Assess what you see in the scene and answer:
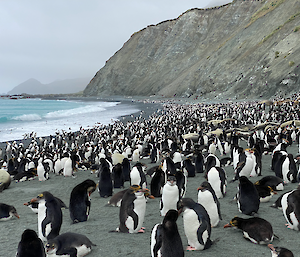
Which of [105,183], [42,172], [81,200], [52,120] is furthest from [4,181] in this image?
[52,120]

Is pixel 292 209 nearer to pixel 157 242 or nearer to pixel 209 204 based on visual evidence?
pixel 209 204

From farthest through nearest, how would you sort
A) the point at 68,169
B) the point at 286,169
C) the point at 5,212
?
the point at 68,169, the point at 286,169, the point at 5,212

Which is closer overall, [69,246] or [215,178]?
[69,246]

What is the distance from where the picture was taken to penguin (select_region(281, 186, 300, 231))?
13.7 ft

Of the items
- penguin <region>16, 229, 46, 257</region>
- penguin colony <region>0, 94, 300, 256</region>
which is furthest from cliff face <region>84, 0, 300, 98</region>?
penguin <region>16, 229, 46, 257</region>

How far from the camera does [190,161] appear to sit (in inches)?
335

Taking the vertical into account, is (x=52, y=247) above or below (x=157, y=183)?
above

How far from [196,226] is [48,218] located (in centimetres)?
232

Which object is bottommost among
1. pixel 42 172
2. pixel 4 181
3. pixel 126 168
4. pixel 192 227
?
pixel 4 181

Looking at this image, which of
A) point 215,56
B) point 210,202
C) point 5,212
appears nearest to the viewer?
point 210,202

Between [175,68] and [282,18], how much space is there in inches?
1430

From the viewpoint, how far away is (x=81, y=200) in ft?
17.1

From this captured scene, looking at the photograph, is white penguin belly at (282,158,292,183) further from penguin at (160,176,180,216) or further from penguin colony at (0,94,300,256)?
penguin at (160,176,180,216)

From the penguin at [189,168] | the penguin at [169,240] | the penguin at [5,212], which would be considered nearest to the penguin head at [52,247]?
the penguin at [169,240]
